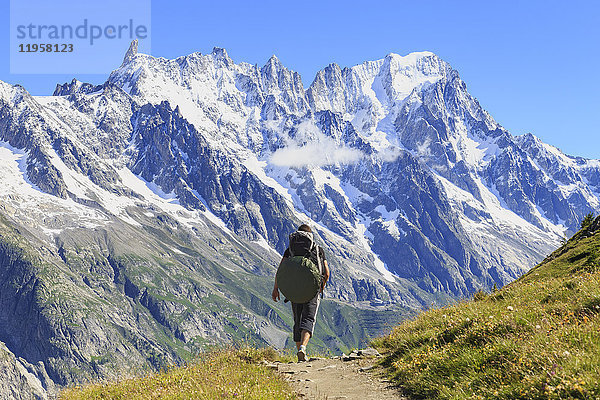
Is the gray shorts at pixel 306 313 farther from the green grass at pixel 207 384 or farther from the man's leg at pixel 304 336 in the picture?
the green grass at pixel 207 384

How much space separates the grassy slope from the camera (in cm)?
630

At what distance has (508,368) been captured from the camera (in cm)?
739

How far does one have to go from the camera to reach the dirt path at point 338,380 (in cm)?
963

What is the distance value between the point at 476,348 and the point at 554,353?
2.26m

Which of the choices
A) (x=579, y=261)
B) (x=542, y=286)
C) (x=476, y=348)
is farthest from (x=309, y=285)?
(x=579, y=261)

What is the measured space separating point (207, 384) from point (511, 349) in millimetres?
5805

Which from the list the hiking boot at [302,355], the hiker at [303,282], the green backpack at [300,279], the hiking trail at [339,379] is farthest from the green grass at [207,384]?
the green backpack at [300,279]

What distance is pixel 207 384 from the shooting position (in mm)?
9336

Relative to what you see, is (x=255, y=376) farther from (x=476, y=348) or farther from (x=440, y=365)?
(x=476, y=348)

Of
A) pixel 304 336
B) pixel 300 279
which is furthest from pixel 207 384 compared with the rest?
pixel 304 336

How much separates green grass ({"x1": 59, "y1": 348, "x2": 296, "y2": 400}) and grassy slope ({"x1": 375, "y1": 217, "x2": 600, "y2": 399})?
113 inches

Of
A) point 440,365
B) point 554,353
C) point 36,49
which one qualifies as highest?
point 36,49

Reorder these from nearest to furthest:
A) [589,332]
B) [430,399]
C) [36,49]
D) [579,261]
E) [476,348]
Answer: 1. [589,332]
2. [430,399]
3. [476,348]
4. [579,261]
5. [36,49]

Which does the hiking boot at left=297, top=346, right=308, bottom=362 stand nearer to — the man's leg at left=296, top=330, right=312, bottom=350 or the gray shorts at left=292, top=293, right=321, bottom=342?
the man's leg at left=296, top=330, right=312, bottom=350
